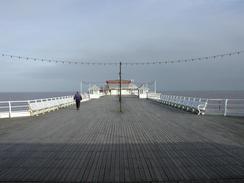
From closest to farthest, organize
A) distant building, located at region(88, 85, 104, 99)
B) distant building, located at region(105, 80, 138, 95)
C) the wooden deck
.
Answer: the wooden deck < distant building, located at region(88, 85, 104, 99) < distant building, located at region(105, 80, 138, 95)

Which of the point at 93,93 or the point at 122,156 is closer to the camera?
the point at 122,156

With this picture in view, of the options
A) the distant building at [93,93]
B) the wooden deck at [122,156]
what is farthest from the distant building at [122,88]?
the wooden deck at [122,156]

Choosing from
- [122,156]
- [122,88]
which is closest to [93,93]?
[122,88]

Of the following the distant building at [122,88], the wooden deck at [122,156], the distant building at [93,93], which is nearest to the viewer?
the wooden deck at [122,156]

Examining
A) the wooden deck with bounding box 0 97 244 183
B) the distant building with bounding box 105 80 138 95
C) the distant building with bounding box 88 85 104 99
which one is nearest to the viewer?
the wooden deck with bounding box 0 97 244 183

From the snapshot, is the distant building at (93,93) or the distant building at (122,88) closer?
the distant building at (93,93)

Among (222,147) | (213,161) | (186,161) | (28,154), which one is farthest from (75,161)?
(222,147)

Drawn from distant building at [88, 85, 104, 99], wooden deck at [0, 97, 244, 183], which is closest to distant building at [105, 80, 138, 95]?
distant building at [88, 85, 104, 99]

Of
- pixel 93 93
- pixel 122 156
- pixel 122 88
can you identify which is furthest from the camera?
pixel 122 88

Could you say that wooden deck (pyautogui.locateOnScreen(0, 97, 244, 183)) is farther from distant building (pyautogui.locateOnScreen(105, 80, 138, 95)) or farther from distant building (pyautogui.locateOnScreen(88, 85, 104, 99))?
distant building (pyautogui.locateOnScreen(105, 80, 138, 95))

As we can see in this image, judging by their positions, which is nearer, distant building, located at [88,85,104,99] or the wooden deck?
the wooden deck

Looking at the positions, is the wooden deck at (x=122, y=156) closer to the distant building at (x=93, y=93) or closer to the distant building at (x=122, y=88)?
the distant building at (x=93, y=93)

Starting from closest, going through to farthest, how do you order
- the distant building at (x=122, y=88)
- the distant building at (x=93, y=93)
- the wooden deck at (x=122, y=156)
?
the wooden deck at (x=122, y=156), the distant building at (x=93, y=93), the distant building at (x=122, y=88)

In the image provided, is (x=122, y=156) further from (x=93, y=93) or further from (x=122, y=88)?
(x=122, y=88)
